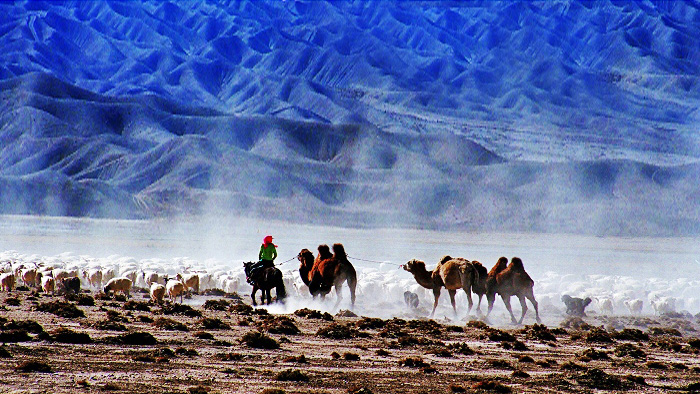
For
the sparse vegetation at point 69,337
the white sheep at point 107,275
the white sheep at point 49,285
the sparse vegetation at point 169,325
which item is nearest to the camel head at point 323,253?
the sparse vegetation at point 169,325

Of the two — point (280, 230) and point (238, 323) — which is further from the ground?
point (280, 230)

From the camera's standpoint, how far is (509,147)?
5763 inches

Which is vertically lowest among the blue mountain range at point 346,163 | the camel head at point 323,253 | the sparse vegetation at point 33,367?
the sparse vegetation at point 33,367

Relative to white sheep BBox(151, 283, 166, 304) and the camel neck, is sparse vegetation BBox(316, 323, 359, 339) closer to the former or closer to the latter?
the camel neck

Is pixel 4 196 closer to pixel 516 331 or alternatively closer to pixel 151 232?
pixel 151 232

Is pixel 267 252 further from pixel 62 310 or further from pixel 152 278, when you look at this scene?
pixel 152 278

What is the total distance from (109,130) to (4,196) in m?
41.8

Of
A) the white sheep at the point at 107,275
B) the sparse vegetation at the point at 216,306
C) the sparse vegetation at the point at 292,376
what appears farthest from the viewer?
the white sheep at the point at 107,275

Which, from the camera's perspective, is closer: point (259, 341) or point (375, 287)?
point (259, 341)

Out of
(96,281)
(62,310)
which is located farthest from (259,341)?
(96,281)

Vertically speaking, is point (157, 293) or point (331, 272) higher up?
point (331, 272)

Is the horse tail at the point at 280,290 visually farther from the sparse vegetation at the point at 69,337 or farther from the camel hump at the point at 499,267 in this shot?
the sparse vegetation at the point at 69,337

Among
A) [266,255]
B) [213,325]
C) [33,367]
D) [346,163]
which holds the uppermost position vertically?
[346,163]

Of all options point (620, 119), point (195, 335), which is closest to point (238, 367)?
point (195, 335)
